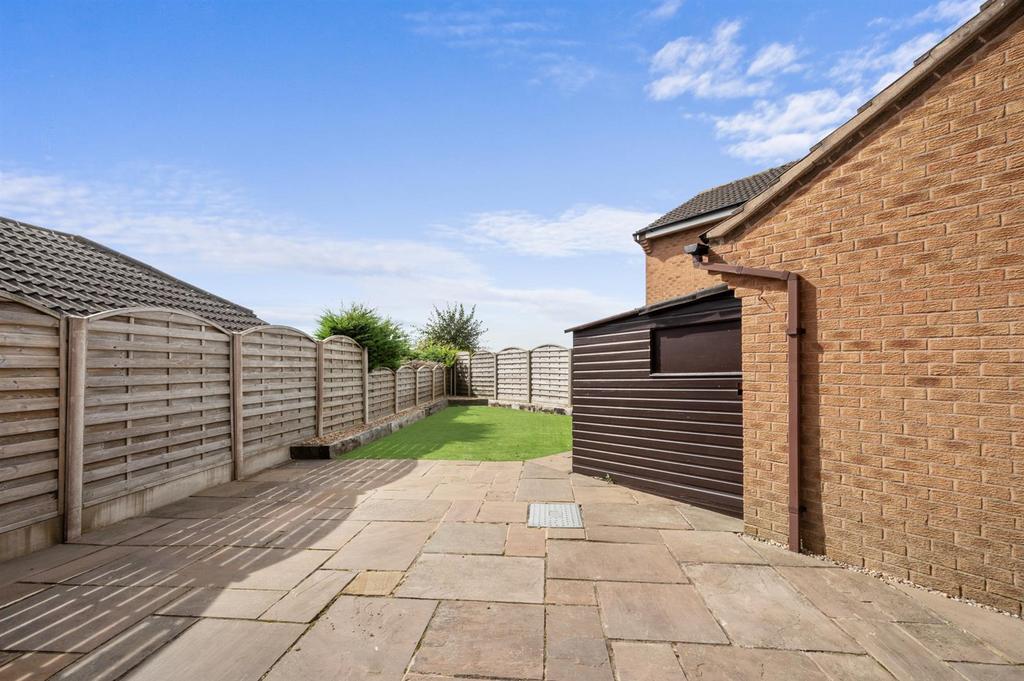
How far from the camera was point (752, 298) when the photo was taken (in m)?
4.02

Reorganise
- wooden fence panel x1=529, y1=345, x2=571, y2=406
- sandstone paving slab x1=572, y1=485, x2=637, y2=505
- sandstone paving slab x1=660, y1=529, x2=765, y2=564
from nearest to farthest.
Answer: sandstone paving slab x1=660, y1=529, x2=765, y2=564, sandstone paving slab x1=572, y1=485, x2=637, y2=505, wooden fence panel x1=529, y1=345, x2=571, y2=406

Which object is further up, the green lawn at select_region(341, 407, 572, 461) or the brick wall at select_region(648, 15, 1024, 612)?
the brick wall at select_region(648, 15, 1024, 612)

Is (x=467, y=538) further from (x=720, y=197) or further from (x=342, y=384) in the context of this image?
(x=720, y=197)

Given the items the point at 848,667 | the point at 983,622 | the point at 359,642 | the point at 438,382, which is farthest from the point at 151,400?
the point at 438,382

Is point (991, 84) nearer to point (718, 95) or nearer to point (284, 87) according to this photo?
point (718, 95)

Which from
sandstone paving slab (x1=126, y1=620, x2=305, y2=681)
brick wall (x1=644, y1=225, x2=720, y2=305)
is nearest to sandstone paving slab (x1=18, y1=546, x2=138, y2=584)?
sandstone paving slab (x1=126, y1=620, x2=305, y2=681)

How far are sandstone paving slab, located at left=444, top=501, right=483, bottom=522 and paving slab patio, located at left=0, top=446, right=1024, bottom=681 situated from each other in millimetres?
46

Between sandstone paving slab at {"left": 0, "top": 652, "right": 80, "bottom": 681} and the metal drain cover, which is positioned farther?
the metal drain cover

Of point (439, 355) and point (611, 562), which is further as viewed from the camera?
point (439, 355)

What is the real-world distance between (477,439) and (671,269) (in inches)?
302

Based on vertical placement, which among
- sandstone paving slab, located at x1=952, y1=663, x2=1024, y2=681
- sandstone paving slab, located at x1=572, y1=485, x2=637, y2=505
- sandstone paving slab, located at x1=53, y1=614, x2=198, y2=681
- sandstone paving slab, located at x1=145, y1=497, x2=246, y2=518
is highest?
sandstone paving slab, located at x1=53, y1=614, x2=198, y2=681

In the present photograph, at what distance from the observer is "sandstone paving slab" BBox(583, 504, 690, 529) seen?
435 cm

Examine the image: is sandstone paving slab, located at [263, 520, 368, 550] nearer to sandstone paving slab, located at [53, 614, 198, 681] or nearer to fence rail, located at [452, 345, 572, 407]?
sandstone paving slab, located at [53, 614, 198, 681]

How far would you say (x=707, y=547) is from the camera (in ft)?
12.4
